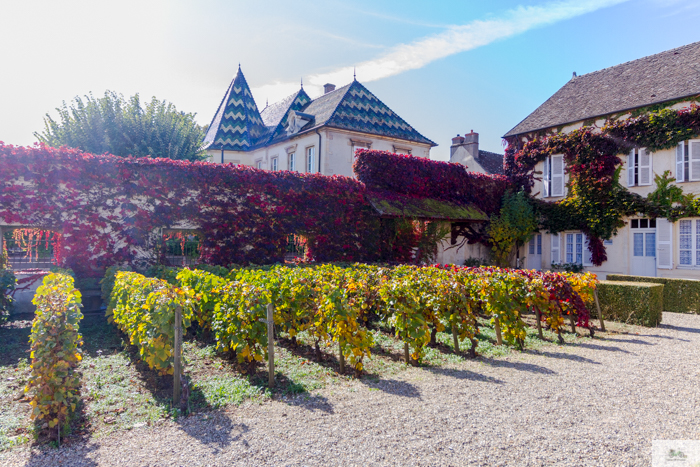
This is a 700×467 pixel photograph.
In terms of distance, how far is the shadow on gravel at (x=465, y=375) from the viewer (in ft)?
17.1

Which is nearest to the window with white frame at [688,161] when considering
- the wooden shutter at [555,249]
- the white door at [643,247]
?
the white door at [643,247]

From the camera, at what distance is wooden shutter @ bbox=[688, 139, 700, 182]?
45.6 feet

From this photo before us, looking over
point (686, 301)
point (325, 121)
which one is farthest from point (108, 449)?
point (325, 121)

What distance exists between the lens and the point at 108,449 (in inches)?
135

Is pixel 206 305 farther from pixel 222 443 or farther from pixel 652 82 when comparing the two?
pixel 652 82

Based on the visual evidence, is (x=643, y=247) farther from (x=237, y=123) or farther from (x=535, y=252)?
(x=237, y=123)

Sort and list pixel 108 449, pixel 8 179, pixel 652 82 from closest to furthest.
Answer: pixel 108 449 → pixel 8 179 → pixel 652 82

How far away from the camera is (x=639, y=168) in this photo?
15.0 m

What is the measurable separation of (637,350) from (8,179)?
476 inches

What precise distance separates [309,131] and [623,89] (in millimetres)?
12323

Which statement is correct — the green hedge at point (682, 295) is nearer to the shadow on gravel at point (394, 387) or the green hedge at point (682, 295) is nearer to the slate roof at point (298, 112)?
the shadow on gravel at point (394, 387)

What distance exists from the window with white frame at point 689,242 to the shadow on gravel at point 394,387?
13544 millimetres

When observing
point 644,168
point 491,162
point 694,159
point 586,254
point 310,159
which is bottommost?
point 586,254

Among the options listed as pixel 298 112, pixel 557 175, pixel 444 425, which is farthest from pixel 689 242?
pixel 298 112
